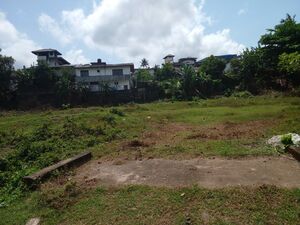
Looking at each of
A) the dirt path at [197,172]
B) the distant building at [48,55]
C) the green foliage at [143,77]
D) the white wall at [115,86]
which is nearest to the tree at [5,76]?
the white wall at [115,86]

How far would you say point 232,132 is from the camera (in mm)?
13156

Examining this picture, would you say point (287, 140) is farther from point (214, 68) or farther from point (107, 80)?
point (107, 80)

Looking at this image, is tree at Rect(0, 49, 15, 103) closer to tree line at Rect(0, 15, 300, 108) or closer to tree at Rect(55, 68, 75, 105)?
tree line at Rect(0, 15, 300, 108)

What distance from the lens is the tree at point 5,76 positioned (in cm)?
3894

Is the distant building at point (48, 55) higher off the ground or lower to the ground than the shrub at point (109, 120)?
higher

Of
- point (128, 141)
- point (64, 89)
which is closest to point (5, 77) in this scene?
point (64, 89)

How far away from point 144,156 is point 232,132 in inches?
180

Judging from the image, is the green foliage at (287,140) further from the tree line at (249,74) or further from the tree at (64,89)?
the tree at (64,89)

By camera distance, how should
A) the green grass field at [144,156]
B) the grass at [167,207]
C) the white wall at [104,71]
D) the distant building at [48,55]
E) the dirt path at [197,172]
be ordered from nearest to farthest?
the grass at [167,207]
the green grass field at [144,156]
the dirt path at [197,172]
the white wall at [104,71]
the distant building at [48,55]

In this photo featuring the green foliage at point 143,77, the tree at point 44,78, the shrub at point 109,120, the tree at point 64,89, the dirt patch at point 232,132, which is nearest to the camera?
the dirt patch at point 232,132

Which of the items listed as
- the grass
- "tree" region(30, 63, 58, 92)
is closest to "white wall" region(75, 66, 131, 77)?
"tree" region(30, 63, 58, 92)

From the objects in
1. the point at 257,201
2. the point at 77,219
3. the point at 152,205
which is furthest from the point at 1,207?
the point at 257,201

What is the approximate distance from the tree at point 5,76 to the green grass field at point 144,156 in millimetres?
22175

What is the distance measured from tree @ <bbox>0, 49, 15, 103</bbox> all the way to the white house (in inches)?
324
